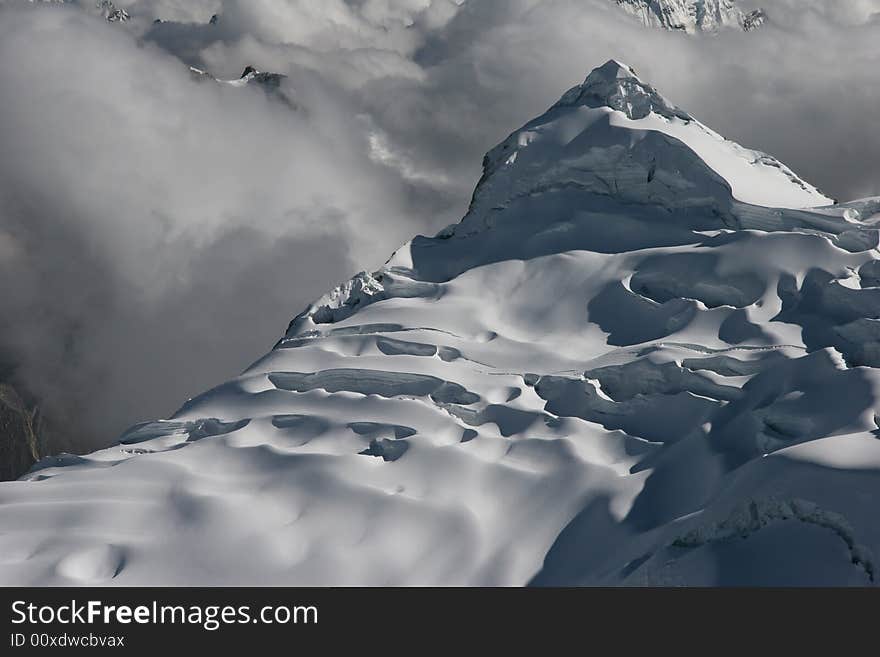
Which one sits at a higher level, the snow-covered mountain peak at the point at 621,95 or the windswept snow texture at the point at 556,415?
the snow-covered mountain peak at the point at 621,95

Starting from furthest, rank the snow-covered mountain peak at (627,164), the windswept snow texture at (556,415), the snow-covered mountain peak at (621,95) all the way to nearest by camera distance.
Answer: the snow-covered mountain peak at (621,95)
the snow-covered mountain peak at (627,164)
the windswept snow texture at (556,415)

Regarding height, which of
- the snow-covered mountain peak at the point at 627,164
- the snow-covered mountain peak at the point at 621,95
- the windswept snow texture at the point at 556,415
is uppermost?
the snow-covered mountain peak at the point at 621,95

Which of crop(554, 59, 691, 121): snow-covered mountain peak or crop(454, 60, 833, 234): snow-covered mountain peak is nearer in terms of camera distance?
crop(454, 60, 833, 234): snow-covered mountain peak

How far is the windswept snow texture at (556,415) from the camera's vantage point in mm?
59688

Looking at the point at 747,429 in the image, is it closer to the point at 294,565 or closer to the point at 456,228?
the point at 294,565

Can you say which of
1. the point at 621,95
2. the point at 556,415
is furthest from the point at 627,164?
the point at 556,415

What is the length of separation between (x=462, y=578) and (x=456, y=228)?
44620mm

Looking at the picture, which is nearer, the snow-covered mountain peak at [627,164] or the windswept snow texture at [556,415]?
the windswept snow texture at [556,415]

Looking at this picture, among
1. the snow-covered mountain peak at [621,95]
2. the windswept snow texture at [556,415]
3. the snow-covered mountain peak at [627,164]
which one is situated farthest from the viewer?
the snow-covered mountain peak at [621,95]

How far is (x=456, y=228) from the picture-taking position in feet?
328

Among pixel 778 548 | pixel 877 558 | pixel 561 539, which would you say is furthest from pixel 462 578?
pixel 877 558

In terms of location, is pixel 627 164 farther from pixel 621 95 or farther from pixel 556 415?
pixel 556 415

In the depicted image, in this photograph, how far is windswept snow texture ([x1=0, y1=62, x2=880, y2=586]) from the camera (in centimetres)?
5969

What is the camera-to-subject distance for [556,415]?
74125mm
